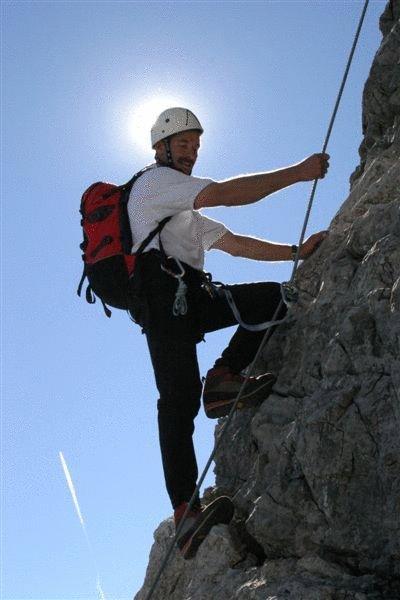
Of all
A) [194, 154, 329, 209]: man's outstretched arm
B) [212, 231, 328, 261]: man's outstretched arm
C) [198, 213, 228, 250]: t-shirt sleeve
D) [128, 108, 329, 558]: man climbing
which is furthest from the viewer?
[212, 231, 328, 261]: man's outstretched arm

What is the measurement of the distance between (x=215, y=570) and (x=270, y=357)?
235 centimetres

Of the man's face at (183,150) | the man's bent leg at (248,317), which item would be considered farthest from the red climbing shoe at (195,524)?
the man's face at (183,150)

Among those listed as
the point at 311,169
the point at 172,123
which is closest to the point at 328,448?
the point at 311,169

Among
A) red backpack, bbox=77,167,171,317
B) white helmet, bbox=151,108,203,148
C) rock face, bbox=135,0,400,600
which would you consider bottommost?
rock face, bbox=135,0,400,600

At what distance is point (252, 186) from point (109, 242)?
5.15ft

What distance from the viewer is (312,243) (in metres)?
9.55

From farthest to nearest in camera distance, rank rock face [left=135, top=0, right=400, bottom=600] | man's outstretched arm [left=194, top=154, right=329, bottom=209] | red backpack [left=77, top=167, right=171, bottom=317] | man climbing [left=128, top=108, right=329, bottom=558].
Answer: red backpack [left=77, top=167, right=171, bottom=317] → man's outstretched arm [left=194, top=154, right=329, bottom=209] → man climbing [left=128, top=108, right=329, bottom=558] → rock face [left=135, top=0, right=400, bottom=600]

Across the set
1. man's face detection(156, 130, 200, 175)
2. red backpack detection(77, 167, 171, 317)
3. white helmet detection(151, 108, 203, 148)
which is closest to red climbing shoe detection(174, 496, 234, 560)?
red backpack detection(77, 167, 171, 317)

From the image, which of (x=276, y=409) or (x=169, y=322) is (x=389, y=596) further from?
(x=169, y=322)

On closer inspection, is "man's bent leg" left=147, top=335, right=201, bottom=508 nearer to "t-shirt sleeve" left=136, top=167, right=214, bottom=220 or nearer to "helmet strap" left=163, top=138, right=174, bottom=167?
"t-shirt sleeve" left=136, top=167, right=214, bottom=220

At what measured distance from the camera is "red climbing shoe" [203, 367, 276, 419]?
28.2ft

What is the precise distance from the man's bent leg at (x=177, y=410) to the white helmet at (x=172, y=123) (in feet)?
7.60

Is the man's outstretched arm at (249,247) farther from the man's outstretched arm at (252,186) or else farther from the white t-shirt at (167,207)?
Answer: the man's outstretched arm at (252,186)

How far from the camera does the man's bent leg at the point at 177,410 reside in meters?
7.99
